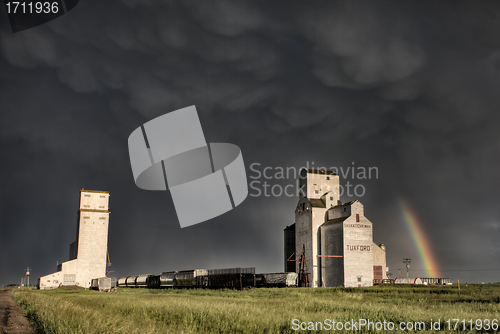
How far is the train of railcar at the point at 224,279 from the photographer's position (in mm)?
51875

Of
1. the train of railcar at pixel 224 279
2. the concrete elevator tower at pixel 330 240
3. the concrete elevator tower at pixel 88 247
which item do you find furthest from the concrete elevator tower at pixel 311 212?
the concrete elevator tower at pixel 88 247

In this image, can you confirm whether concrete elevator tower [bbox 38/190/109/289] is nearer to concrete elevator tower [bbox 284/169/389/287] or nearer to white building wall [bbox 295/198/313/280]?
concrete elevator tower [bbox 284/169/389/287]

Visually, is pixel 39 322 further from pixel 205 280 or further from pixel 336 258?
pixel 336 258

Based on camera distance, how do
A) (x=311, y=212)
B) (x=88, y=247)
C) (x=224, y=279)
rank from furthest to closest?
(x=88, y=247), (x=311, y=212), (x=224, y=279)

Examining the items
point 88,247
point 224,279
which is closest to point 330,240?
point 224,279

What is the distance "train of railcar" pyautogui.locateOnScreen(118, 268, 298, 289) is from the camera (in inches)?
2042

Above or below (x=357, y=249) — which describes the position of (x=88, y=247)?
above

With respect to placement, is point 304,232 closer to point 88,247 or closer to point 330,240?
point 330,240

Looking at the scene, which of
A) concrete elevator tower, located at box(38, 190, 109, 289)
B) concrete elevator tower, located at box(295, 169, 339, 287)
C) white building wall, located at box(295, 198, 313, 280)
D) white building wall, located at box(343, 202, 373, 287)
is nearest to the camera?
white building wall, located at box(343, 202, 373, 287)

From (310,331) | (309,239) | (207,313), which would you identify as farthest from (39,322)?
→ (309,239)

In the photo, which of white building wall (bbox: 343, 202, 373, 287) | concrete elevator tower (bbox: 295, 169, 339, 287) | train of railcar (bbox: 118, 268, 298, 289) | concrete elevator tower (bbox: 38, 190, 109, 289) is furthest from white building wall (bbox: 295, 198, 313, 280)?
concrete elevator tower (bbox: 38, 190, 109, 289)

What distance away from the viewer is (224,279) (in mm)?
53688

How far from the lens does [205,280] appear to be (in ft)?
188

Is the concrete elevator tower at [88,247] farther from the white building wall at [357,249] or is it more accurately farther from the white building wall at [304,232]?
the white building wall at [357,249]
